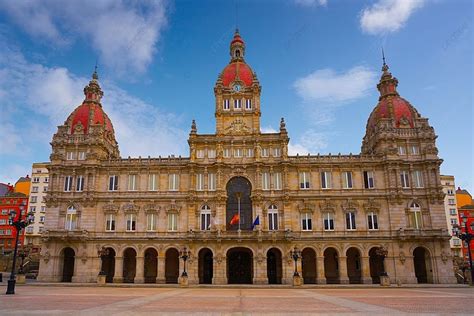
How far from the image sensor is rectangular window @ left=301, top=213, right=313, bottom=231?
5516cm

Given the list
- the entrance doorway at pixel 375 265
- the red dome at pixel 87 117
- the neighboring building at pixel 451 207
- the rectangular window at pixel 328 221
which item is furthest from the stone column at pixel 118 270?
the neighboring building at pixel 451 207

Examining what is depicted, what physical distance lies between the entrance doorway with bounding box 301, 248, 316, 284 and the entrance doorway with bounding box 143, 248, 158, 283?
2184 cm

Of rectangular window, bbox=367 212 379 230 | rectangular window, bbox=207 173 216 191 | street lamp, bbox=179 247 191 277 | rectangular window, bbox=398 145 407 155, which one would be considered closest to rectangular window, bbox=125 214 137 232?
street lamp, bbox=179 247 191 277

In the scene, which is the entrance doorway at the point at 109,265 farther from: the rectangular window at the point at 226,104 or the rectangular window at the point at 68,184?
the rectangular window at the point at 226,104

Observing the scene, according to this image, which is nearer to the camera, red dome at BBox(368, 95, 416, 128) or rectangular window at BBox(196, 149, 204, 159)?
rectangular window at BBox(196, 149, 204, 159)

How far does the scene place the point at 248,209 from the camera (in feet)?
185

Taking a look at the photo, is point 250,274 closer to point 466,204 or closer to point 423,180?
point 423,180

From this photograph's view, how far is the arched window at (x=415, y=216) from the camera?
54406mm

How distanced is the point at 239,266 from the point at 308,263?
10168mm

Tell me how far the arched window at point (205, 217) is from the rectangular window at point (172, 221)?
3.86m

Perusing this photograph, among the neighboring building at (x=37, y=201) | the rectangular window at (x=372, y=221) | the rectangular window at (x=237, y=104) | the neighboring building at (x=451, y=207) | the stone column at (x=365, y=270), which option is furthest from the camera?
the neighboring building at (x=37, y=201)

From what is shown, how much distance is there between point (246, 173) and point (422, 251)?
2818cm

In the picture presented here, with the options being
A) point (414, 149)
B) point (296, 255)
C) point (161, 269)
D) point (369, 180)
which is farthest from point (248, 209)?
point (414, 149)

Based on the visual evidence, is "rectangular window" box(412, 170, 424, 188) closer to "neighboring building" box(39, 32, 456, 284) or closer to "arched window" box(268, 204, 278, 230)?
"neighboring building" box(39, 32, 456, 284)
